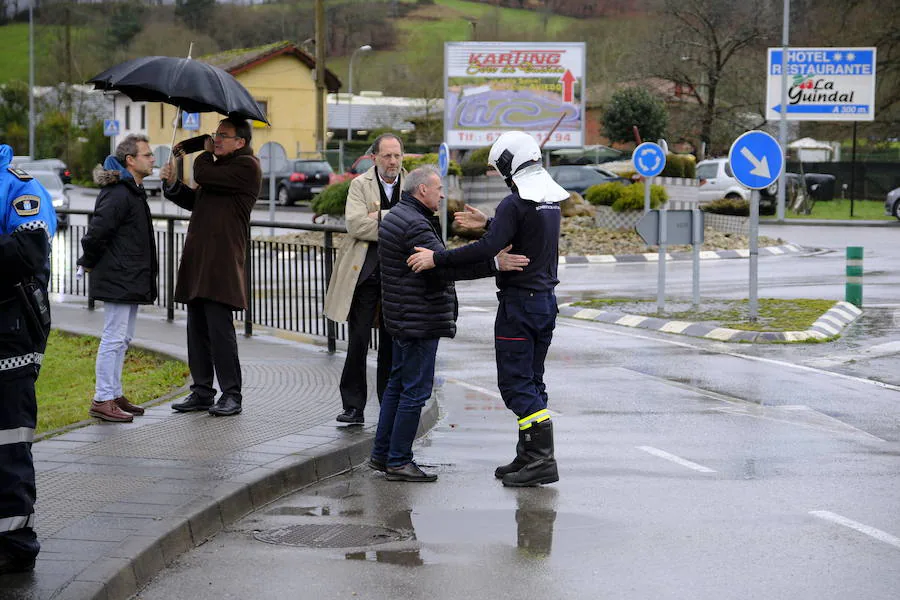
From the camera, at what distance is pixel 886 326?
15.7 m

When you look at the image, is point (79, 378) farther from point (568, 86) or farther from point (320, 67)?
point (320, 67)

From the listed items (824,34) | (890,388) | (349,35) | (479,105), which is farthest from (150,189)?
(349,35)

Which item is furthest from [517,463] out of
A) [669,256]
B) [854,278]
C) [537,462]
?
[669,256]

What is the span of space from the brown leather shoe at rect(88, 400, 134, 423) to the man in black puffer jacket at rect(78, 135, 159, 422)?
2 cm

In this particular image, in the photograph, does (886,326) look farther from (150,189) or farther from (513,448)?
(150,189)

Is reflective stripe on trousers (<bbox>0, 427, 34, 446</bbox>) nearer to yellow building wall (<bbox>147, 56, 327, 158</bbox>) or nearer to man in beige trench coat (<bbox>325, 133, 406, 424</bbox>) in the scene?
man in beige trench coat (<bbox>325, 133, 406, 424</bbox>)

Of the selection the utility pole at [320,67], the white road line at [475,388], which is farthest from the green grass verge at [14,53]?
the white road line at [475,388]

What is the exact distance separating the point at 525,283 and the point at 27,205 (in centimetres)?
304

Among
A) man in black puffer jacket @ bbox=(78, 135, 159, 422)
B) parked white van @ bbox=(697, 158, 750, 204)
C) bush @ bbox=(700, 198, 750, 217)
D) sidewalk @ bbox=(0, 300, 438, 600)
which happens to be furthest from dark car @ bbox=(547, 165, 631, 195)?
man in black puffer jacket @ bbox=(78, 135, 159, 422)

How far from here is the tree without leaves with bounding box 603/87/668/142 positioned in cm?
5988

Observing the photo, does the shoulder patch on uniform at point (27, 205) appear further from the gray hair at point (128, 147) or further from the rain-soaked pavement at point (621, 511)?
the gray hair at point (128, 147)

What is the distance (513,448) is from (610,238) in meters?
21.2

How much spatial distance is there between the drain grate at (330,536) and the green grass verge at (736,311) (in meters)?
9.41

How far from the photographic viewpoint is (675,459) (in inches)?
324
